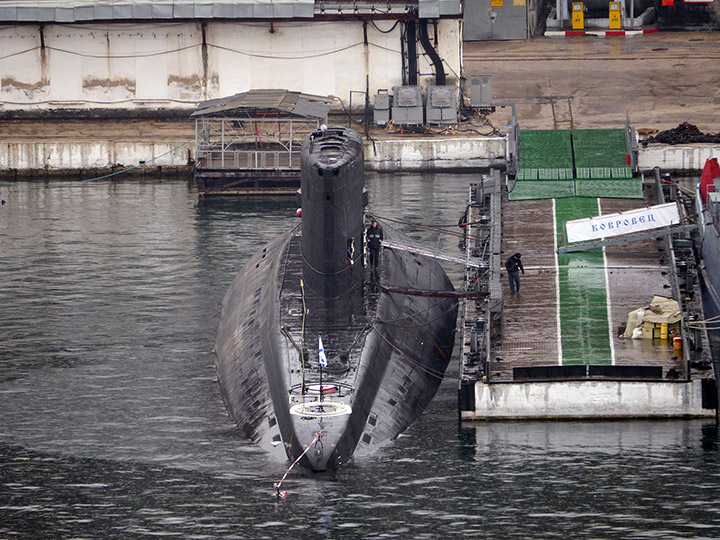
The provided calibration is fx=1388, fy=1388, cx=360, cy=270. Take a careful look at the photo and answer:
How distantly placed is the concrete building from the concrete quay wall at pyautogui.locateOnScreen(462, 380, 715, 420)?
156 ft

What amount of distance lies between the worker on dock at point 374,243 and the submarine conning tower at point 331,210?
3742 millimetres

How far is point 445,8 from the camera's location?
87000 mm

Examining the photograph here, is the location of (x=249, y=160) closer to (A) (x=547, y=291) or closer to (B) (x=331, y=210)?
(A) (x=547, y=291)

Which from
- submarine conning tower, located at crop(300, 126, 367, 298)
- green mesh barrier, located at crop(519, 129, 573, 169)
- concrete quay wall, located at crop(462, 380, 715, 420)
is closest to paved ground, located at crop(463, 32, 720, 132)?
green mesh barrier, located at crop(519, 129, 573, 169)

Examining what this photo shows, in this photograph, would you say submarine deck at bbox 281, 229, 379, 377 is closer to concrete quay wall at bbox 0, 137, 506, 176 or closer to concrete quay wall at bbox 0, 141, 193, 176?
concrete quay wall at bbox 0, 137, 506, 176

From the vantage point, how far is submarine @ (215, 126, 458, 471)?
40219 mm

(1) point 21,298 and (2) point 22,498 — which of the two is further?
(1) point 21,298

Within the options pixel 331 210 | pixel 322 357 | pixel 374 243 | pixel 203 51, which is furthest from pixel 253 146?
pixel 322 357

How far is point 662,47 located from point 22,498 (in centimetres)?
7744

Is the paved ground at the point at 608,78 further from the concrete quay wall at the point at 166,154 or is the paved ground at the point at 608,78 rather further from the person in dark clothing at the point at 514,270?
the person in dark clothing at the point at 514,270

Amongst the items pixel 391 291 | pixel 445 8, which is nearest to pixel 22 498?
pixel 391 291

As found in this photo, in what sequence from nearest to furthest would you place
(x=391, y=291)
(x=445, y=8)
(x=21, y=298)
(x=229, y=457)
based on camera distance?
(x=229, y=457) → (x=391, y=291) → (x=21, y=298) → (x=445, y=8)

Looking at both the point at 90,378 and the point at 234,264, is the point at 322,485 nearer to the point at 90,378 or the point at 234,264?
the point at 90,378

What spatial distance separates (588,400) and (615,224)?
13794mm
